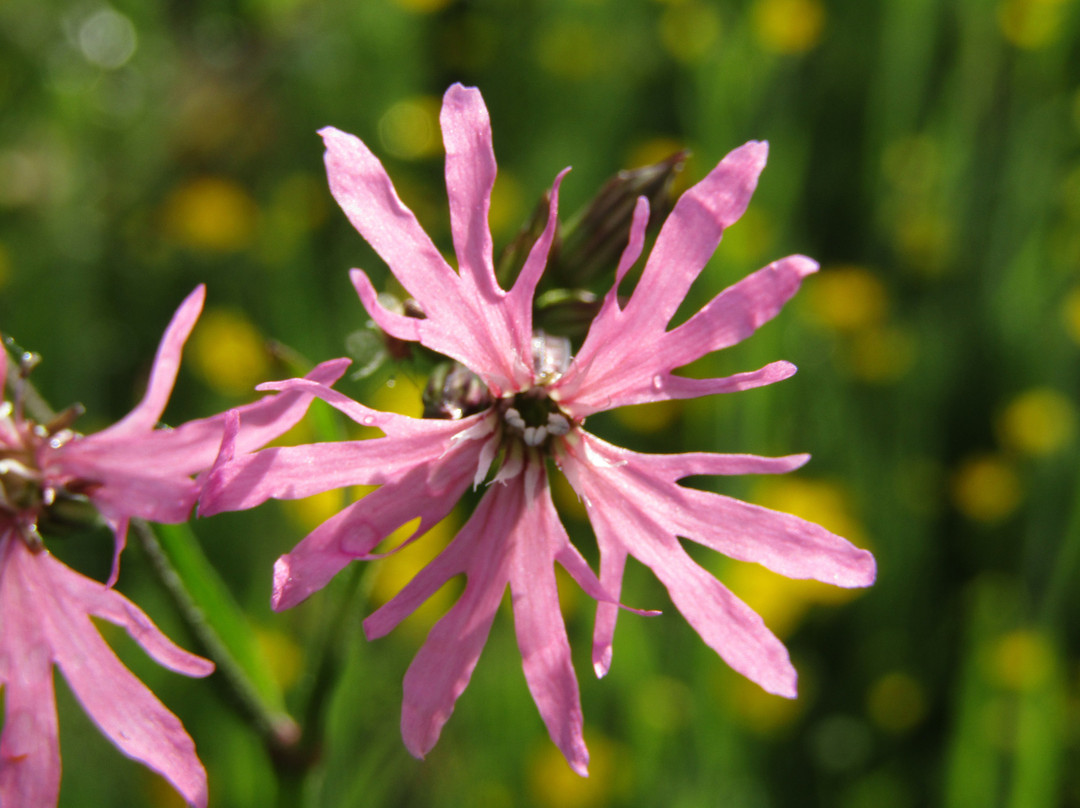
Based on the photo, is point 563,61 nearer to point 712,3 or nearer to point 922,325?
point 712,3

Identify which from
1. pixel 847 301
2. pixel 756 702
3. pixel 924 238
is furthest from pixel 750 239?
pixel 756 702

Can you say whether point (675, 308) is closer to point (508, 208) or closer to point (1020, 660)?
point (1020, 660)

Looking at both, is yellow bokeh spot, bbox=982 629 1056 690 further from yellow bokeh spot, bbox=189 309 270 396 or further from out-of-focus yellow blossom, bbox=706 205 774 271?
yellow bokeh spot, bbox=189 309 270 396

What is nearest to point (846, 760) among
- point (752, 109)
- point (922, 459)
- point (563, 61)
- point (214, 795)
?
point (922, 459)

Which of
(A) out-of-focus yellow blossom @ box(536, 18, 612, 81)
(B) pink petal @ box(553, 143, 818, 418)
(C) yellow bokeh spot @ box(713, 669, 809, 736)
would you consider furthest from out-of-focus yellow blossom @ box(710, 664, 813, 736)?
(A) out-of-focus yellow blossom @ box(536, 18, 612, 81)

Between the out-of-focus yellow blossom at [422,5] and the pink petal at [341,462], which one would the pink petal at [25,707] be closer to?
the pink petal at [341,462]
